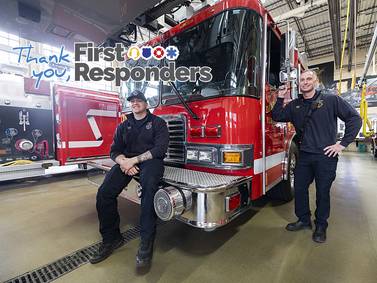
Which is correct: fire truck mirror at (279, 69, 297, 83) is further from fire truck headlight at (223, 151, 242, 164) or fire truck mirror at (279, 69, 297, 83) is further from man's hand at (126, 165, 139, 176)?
man's hand at (126, 165, 139, 176)

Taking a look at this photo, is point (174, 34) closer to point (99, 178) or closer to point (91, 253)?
point (99, 178)

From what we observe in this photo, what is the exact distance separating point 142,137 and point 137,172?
0.34 meters

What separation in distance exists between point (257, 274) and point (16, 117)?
4643mm

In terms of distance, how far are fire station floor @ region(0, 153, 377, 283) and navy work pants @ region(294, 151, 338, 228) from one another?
238 millimetres

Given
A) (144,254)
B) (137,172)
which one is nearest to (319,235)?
(144,254)

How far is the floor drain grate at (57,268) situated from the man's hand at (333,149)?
7.87 ft

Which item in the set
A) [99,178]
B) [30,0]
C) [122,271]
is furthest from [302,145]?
[30,0]

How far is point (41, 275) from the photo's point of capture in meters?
1.67

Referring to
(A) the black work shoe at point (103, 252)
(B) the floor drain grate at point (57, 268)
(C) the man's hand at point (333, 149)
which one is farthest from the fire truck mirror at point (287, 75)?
(B) the floor drain grate at point (57, 268)

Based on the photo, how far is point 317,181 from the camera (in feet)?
7.17

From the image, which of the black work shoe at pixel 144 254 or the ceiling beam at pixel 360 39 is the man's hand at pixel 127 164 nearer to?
the black work shoe at pixel 144 254

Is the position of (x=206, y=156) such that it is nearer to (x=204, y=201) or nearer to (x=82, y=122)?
(x=204, y=201)

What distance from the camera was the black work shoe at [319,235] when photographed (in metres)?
2.10

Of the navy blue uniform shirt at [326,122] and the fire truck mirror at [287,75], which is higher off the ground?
the fire truck mirror at [287,75]
